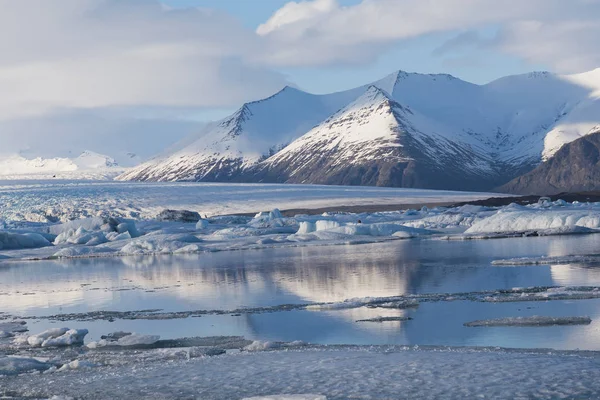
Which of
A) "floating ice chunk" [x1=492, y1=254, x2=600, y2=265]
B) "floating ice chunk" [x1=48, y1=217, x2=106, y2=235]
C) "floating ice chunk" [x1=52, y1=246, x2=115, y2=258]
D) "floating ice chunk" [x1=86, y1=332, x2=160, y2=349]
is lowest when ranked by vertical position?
"floating ice chunk" [x1=52, y1=246, x2=115, y2=258]

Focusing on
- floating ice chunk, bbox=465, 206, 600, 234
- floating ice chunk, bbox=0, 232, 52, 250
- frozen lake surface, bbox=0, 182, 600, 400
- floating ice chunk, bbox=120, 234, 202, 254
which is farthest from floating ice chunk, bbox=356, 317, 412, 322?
floating ice chunk, bbox=0, 232, 52, 250

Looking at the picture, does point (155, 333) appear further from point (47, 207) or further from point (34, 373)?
point (47, 207)

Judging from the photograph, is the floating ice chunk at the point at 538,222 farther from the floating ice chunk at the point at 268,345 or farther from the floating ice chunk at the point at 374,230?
the floating ice chunk at the point at 268,345

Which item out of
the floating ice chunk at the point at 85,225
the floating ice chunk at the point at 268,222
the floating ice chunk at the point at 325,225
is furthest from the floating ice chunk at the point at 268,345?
the floating ice chunk at the point at 85,225

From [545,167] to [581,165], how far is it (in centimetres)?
725

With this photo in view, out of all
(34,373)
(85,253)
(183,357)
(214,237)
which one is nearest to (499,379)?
(183,357)

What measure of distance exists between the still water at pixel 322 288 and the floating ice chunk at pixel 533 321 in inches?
8.4

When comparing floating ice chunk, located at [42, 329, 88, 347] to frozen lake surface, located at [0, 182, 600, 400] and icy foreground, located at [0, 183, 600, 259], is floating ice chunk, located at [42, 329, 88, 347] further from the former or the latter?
icy foreground, located at [0, 183, 600, 259]

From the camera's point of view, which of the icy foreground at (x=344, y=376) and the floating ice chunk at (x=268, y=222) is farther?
the floating ice chunk at (x=268, y=222)

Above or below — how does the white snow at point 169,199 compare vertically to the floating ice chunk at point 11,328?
above

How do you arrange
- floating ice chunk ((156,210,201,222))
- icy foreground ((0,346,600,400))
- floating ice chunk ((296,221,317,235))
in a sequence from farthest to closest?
floating ice chunk ((156,210,201,222))
floating ice chunk ((296,221,317,235))
icy foreground ((0,346,600,400))

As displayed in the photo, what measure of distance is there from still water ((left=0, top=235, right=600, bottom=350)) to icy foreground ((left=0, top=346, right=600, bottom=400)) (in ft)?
3.53

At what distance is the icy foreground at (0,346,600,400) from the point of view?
332 inches

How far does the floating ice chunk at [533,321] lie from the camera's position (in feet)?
38.9
